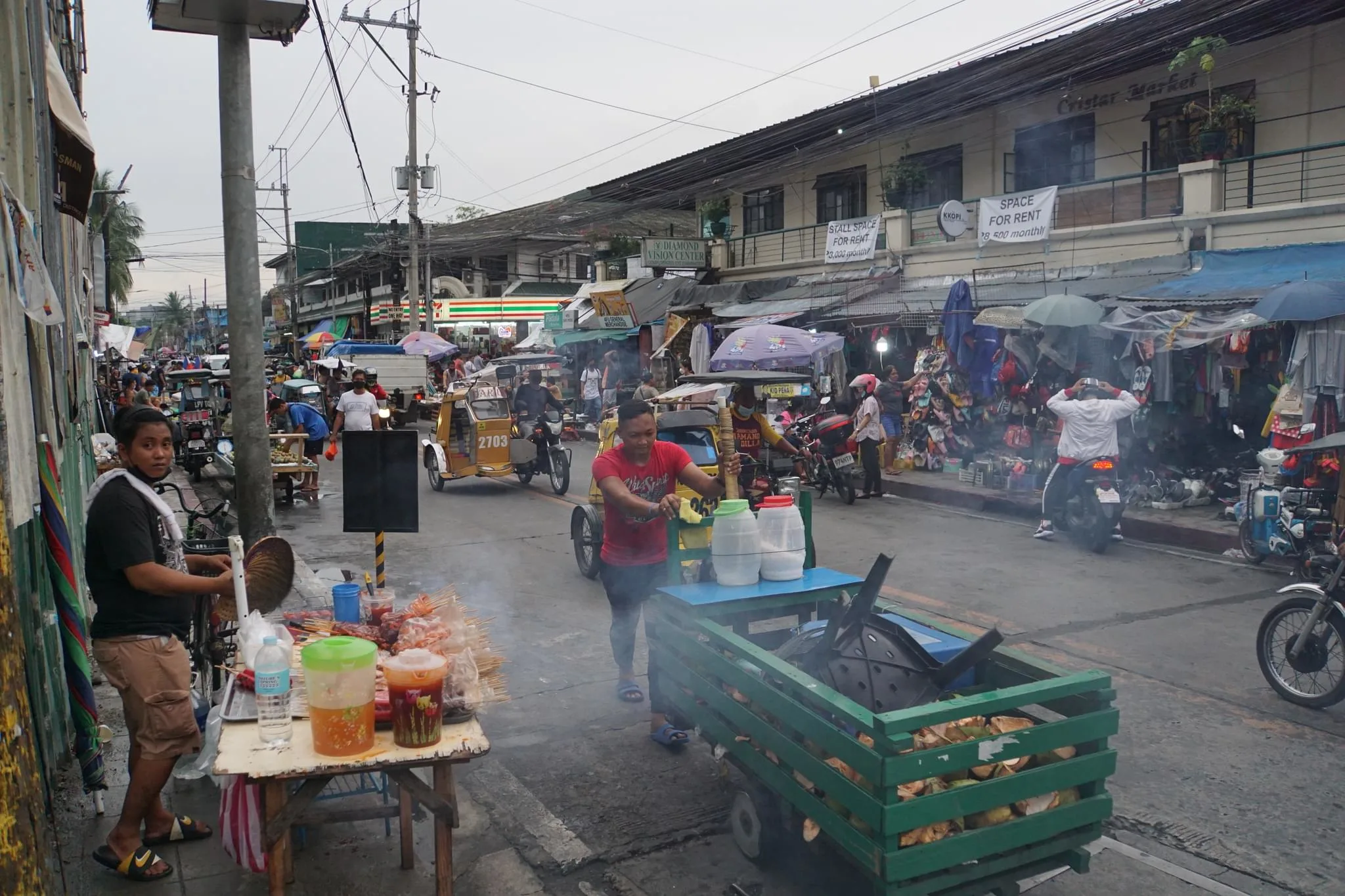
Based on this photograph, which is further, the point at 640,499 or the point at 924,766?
the point at 640,499

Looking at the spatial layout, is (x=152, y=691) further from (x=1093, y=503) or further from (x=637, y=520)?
(x=1093, y=503)

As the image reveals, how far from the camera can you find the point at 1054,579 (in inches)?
372

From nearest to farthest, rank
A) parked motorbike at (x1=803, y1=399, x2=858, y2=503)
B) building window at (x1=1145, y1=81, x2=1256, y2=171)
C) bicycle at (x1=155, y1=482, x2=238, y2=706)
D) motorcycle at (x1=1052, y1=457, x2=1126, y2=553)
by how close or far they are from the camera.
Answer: bicycle at (x1=155, y1=482, x2=238, y2=706)
motorcycle at (x1=1052, y1=457, x2=1126, y2=553)
building window at (x1=1145, y1=81, x2=1256, y2=171)
parked motorbike at (x1=803, y1=399, x2=858, y2=503)

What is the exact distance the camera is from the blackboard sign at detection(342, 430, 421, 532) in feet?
18.4

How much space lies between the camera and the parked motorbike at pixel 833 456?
14344 mm

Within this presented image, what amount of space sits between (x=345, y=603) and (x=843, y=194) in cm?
1978

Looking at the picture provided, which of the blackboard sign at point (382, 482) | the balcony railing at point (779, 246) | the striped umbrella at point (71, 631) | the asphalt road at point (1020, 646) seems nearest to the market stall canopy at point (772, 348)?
the balcony railing at point (779, 246)

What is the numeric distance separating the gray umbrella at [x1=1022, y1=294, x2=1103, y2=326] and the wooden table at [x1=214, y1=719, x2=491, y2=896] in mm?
11262

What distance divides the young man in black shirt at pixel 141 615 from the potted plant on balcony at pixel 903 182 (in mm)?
17022

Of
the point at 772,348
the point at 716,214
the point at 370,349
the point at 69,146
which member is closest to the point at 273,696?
the point at 69,146

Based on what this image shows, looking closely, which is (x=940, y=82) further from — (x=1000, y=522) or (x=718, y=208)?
(x=1000, y=522)

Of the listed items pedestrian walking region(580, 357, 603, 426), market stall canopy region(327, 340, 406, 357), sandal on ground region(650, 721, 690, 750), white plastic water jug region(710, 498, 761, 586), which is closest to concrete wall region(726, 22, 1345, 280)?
pedestrian walking region(580, 357, 603, 426)

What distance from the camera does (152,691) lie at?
3934 mm

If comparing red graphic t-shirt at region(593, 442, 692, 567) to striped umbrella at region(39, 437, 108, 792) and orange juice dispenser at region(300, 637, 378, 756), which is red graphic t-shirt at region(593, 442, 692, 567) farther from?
striped umbrella at region(39, 437, 108, 792)
